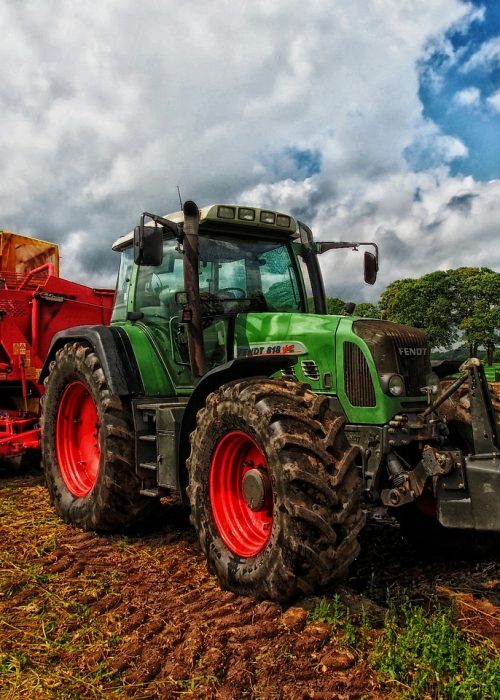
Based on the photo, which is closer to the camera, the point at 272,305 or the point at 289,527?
the point at 289,527

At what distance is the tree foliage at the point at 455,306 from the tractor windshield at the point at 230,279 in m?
46.6

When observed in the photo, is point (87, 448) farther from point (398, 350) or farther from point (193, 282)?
point (398, 350)

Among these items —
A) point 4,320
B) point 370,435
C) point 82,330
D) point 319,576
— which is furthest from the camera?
point 4,320

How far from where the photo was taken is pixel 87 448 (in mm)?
6125

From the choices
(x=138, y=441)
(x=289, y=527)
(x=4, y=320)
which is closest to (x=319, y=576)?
(x=289, y=527)

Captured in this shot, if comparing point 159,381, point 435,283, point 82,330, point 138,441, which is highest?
point 435,283

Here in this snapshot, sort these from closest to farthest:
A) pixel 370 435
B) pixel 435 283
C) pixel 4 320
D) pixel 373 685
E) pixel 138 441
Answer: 1. pixel 373 685
2. pixel 370 435
3. pixel 138 441
4. pixel 4 320
5. pixel 435 283

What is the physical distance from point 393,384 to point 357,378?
9.2 inches

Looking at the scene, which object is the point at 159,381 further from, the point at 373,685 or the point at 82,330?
the point at 373,685

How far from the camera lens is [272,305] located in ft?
17.8

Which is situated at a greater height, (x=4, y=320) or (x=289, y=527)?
(x=4, y=320)

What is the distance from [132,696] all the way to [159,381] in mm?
2892

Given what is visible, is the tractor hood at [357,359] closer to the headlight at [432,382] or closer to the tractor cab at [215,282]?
the headlight at [432,382]

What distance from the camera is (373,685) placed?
2.82 metres
